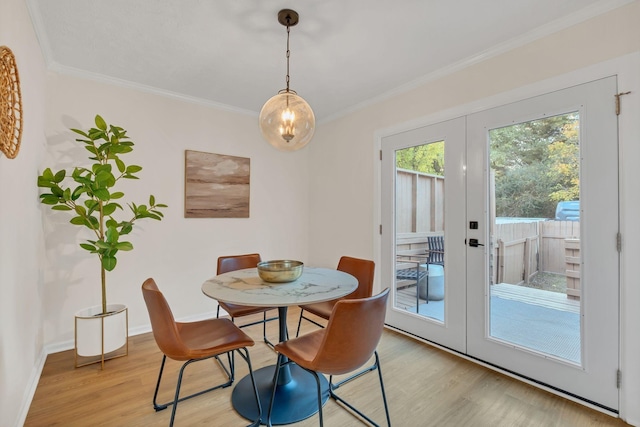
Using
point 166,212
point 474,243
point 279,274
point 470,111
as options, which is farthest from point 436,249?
point 166,212

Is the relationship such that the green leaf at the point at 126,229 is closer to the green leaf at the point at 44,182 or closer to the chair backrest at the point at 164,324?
the green leaf at the point at 44,182

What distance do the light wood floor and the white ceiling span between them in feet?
8.18

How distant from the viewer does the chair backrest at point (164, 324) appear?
147 cm

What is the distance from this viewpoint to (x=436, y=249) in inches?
106

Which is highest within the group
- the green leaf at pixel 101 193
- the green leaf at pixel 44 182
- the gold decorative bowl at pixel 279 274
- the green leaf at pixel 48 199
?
the green leaf at pixel 44 182

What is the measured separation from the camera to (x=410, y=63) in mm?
2510

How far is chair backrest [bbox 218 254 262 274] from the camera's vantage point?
257cm

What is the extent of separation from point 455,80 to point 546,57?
651 mm

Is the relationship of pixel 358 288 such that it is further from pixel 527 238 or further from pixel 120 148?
pixel 120 148

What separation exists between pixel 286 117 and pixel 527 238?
1.98 m

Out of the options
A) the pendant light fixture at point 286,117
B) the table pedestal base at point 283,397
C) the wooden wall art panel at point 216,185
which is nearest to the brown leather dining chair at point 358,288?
the table pedestal base at point 283,397

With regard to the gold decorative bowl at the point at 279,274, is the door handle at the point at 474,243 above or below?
above

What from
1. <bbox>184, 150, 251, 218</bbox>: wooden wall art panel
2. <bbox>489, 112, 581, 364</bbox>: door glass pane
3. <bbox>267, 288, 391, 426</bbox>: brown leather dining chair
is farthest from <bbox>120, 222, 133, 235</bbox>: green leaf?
<bbox>489, 112, 581, 364</bbox>: door glass pane

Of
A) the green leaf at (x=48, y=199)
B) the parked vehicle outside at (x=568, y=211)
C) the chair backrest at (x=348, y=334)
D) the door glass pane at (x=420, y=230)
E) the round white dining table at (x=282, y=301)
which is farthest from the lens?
the door glass pane at (x=420, y=230)
